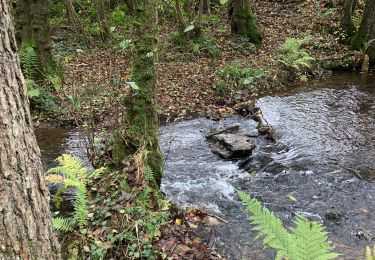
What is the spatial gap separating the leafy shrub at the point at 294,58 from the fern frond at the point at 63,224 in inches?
352

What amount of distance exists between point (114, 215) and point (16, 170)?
8.16ft

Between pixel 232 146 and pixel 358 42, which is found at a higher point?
pixel 358 42

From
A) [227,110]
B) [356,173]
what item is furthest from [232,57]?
[356,173]

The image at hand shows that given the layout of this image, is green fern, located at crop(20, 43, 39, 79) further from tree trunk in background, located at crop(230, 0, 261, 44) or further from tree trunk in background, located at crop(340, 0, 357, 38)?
tree trunk in background, located at crop(340, 0, 357, 38)

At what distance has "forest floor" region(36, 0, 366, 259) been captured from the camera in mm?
8719

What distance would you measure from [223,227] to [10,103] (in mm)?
3696

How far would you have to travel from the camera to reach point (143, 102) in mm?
5113

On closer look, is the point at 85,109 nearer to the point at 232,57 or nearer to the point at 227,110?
the point at 227,110

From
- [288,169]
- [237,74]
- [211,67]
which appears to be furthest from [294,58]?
[288,169]

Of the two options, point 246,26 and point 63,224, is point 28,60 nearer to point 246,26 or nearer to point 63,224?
point 63,224

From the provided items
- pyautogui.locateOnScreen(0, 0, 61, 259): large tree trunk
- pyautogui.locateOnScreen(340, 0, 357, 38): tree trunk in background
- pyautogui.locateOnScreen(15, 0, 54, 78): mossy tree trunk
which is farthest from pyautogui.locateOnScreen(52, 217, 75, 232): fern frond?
pyautogui.locateOnScreen(340, 0, 357, 38): tree trunk in background

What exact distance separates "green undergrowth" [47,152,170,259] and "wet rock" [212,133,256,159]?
97.5 inches

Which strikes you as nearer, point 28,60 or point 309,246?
point 309,246

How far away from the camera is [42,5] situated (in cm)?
919
